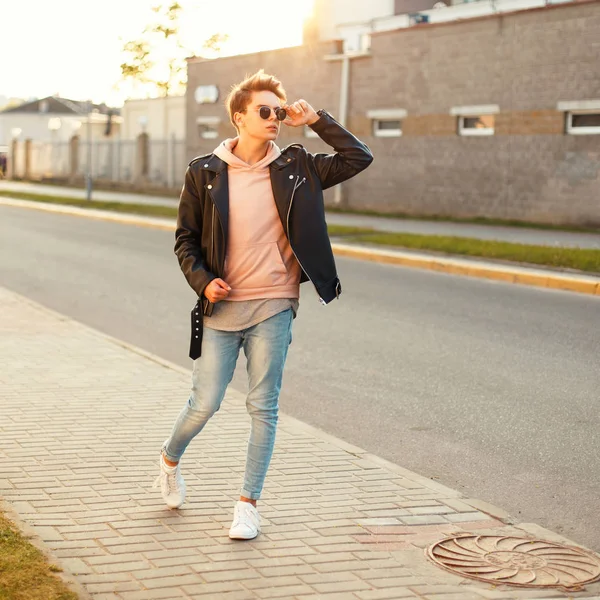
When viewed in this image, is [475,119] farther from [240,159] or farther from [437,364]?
[240,159]

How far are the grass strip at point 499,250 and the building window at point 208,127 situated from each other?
67.7 feet

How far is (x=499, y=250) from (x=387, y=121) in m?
14.8

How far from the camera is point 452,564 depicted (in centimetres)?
455

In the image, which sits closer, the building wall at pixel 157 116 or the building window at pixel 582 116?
the building window at pixel 582 116

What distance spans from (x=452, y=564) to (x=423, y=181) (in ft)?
86.2

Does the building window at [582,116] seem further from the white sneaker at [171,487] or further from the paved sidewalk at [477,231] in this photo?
the white sneaker at [171,487]

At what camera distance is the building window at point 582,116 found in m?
25.0

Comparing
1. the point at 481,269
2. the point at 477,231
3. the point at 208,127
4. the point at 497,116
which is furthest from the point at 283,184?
the point at 208,127

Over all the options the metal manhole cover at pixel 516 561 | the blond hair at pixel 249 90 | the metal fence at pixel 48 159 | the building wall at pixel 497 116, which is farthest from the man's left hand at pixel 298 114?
the metal fence at pixel 48 159

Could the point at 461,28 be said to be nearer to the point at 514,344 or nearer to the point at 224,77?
the point at 224,77

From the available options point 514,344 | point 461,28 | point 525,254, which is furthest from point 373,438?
point 461,28

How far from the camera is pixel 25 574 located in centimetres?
407

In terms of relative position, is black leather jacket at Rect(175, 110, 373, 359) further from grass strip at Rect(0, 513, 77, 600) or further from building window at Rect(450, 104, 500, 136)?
building window at Rect(450, 104, 500, 136)

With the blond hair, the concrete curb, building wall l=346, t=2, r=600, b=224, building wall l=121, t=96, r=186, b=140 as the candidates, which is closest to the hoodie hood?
the blond hair
